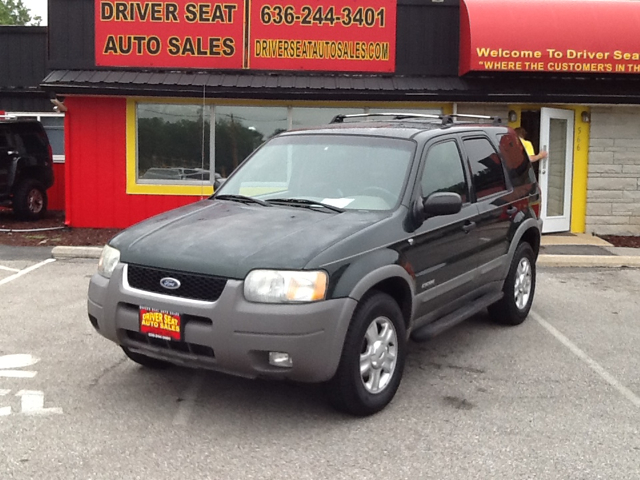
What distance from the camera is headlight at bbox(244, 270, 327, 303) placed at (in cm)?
409

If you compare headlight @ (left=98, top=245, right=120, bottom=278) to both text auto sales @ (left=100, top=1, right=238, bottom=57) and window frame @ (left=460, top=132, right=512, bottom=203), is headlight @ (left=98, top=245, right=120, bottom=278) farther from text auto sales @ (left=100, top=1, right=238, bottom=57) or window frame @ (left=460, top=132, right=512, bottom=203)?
text auto sales @ (left=100, top=1, right=238, bottom=57)

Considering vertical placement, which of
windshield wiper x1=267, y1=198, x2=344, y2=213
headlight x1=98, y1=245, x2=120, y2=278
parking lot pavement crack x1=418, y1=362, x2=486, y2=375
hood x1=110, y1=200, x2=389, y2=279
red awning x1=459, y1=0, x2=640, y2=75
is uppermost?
red awning x1=459, y1=0, x2=640, y2=75

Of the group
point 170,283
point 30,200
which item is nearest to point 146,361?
point 170,283

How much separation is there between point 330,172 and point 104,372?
219 cm

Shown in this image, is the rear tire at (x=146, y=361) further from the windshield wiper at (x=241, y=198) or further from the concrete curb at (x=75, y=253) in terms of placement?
the concrete curb at (x=75, y=253)

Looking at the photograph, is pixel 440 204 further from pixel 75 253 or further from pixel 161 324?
pixel 75 253

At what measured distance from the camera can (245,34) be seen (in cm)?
1232

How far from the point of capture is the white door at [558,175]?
504 inches

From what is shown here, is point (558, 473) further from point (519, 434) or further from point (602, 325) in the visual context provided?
point (602, 325)

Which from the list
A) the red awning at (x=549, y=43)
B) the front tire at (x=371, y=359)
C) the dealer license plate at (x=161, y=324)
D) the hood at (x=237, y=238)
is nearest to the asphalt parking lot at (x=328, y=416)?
the front tire at (x=371, y=359)

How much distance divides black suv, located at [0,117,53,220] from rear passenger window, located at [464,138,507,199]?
411 inches

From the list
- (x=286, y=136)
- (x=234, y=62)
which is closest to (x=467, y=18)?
(x=234, y=62)

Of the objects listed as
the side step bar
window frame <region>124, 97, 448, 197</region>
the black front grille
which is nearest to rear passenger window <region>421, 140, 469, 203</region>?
the side step bar

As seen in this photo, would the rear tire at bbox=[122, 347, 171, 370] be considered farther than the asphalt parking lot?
Yes
